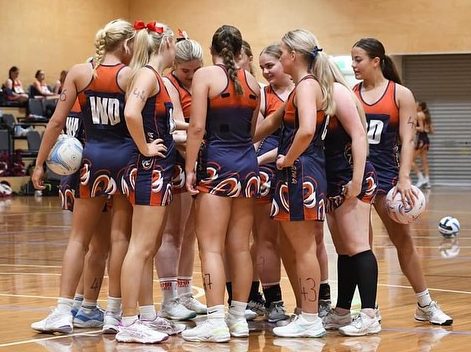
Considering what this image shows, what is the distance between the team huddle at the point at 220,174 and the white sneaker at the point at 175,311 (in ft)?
1.02

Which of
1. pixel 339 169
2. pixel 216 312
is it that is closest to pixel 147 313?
pixel 216 312

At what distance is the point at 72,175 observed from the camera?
6570mm

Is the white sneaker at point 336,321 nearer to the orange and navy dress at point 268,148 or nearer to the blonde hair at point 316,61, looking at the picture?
the orange and navy dress at point 268,148

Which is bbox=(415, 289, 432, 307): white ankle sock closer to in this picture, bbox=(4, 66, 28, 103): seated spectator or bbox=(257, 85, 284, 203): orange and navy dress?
bbox=(257, 85, 284, 203): orange and navy dress

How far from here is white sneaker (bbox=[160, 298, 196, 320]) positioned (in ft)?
22.8

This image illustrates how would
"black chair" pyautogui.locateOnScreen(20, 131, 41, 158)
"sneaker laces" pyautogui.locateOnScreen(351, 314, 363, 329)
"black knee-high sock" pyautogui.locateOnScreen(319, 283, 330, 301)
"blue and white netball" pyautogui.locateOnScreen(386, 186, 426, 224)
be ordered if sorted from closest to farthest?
"sneaker laces" pyautogui.locateOnScreen(351, 314, 363, 329) < "blue and white netball" pyautogui.locateOnScreen(386, 186, 426, 224) < "black knee-high sock" pyautogui.locateOnScreen(319, 283, 330, 301) < "black chair" pyautogui.locateOnScreen(20, 131, 41, 158)

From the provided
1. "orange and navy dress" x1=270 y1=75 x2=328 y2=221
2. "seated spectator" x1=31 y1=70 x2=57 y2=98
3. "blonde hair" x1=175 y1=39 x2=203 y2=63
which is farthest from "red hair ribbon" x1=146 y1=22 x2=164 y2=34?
"seated spectator" x1=31 y1=70 x2=57 y2=98

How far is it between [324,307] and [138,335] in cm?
144

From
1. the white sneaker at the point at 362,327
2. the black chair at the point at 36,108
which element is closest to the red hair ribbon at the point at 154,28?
the white sneaker at the point at 362,327

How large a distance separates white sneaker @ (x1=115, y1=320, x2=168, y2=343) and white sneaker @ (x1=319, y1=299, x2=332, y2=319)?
124cm

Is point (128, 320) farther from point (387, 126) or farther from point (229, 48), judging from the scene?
point (387, 126)

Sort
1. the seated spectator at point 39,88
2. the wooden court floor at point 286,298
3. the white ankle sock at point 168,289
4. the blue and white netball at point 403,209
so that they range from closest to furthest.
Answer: the wooden court floor at point 286,298, the blue and white netball at point 403,209, the white ankle sock at point 168,289, the seated spectator at point 39,88

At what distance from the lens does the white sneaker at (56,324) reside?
6316 mm

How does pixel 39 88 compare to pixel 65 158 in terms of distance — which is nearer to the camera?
pixel 65 158
